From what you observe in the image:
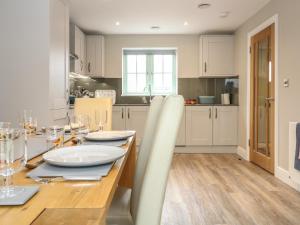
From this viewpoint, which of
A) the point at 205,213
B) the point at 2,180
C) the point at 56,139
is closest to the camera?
the point at 2,180

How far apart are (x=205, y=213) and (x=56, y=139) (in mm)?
1697

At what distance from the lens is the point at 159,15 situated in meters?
4.73

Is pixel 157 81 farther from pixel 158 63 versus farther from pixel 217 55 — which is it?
pixel 217 55

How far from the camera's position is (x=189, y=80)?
6.15m

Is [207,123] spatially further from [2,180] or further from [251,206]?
[2,180]

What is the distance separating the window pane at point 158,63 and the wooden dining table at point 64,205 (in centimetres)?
561

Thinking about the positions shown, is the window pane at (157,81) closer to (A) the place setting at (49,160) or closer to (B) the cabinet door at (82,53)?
(B) the cabinet door at (82,53)

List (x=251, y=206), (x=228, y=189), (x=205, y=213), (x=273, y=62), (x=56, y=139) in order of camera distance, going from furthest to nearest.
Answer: (x=273, y=62) → (x=228, y=189) → (x=251, y=206) → (x=205, y=213) → (x=56, y=139)

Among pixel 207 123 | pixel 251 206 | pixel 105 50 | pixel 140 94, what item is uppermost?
pixel 105 50

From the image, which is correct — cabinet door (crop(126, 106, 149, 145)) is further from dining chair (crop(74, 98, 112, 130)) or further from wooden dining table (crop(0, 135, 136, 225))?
wooden dining table (crop(0, 135, 136, 225))

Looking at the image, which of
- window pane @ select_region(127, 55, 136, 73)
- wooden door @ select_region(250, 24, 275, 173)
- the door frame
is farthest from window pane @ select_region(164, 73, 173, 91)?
wooden door @ select_region(250, 24, 275, 173)

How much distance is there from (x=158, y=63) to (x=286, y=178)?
12.0 feet

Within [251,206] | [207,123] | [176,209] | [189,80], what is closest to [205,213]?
[176,209]

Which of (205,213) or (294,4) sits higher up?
(294,4)
